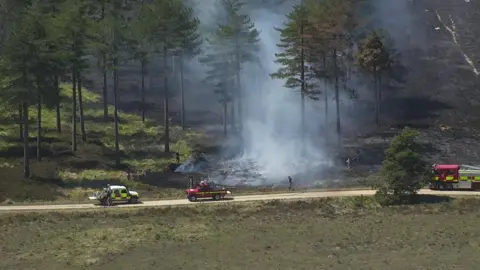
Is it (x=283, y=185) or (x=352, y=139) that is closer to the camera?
(x=283, y=185)

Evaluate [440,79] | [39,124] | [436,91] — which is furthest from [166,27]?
[440,79]

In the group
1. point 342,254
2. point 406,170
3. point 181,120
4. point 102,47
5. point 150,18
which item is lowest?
point 342,254

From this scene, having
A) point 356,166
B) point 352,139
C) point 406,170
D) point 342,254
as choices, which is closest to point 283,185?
point 356,166

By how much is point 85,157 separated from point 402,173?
33.1m

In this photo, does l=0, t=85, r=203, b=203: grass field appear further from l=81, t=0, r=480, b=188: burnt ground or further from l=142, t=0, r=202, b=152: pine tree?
l=81, t=0, r=480, b=188: burnt ground

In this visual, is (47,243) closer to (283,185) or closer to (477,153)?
(283,185)

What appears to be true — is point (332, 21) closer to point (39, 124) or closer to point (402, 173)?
point (402, 173)

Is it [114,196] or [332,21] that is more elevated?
[332,21]

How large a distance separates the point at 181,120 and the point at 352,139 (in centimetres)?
2391

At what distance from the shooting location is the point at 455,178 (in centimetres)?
4947

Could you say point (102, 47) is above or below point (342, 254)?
above

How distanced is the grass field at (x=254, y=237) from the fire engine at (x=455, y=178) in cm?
492

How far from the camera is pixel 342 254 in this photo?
31.8 meters

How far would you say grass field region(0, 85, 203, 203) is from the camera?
52.0m
